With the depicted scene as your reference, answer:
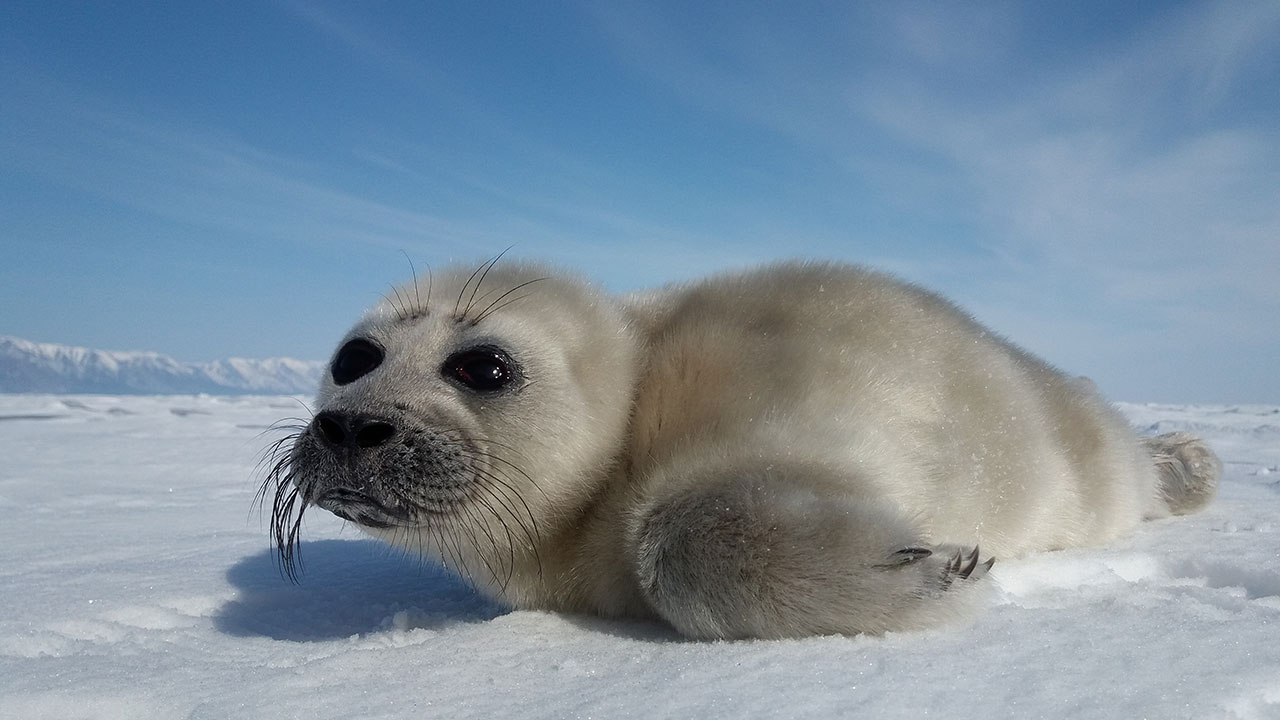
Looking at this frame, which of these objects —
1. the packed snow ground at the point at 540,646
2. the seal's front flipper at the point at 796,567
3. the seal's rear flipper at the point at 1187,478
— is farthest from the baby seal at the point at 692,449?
the seal's rear flipper at the point at 1187,478

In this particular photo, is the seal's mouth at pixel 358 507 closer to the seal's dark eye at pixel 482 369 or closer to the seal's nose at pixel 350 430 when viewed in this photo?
the seal's nose at pixel 350 430

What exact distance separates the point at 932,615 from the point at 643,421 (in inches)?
36.7

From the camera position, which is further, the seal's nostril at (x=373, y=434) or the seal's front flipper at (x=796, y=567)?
the seal's nostril at (x=373, y=434)

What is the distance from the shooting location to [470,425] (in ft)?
7.57

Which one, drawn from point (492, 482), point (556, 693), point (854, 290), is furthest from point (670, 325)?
point (556, 693)

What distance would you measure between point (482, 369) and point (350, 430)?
0.40 metres

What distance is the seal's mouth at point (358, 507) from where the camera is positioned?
84.8 inches

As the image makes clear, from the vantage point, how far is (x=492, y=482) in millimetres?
2293

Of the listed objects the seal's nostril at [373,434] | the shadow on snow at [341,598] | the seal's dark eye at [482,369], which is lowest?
the shadow on snow at [341,598]

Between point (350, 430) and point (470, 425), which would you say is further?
point (470, 425)

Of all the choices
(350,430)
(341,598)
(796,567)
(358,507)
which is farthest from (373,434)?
Result: (796,567)

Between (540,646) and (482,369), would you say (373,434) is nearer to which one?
(482,369)

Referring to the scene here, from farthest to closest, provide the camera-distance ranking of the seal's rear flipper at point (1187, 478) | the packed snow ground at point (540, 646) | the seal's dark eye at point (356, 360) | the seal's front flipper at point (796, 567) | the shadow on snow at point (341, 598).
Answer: the seal's rear flipper at point (1187, 478), the seal's dark eye at point (356, 360), the shadow on snow at point (341, 598), the seal's front flipper at point (796, 567), the packed snow ground at point (540, 646)

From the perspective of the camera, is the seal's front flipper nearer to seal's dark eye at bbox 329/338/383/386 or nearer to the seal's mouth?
the seal's mouth
